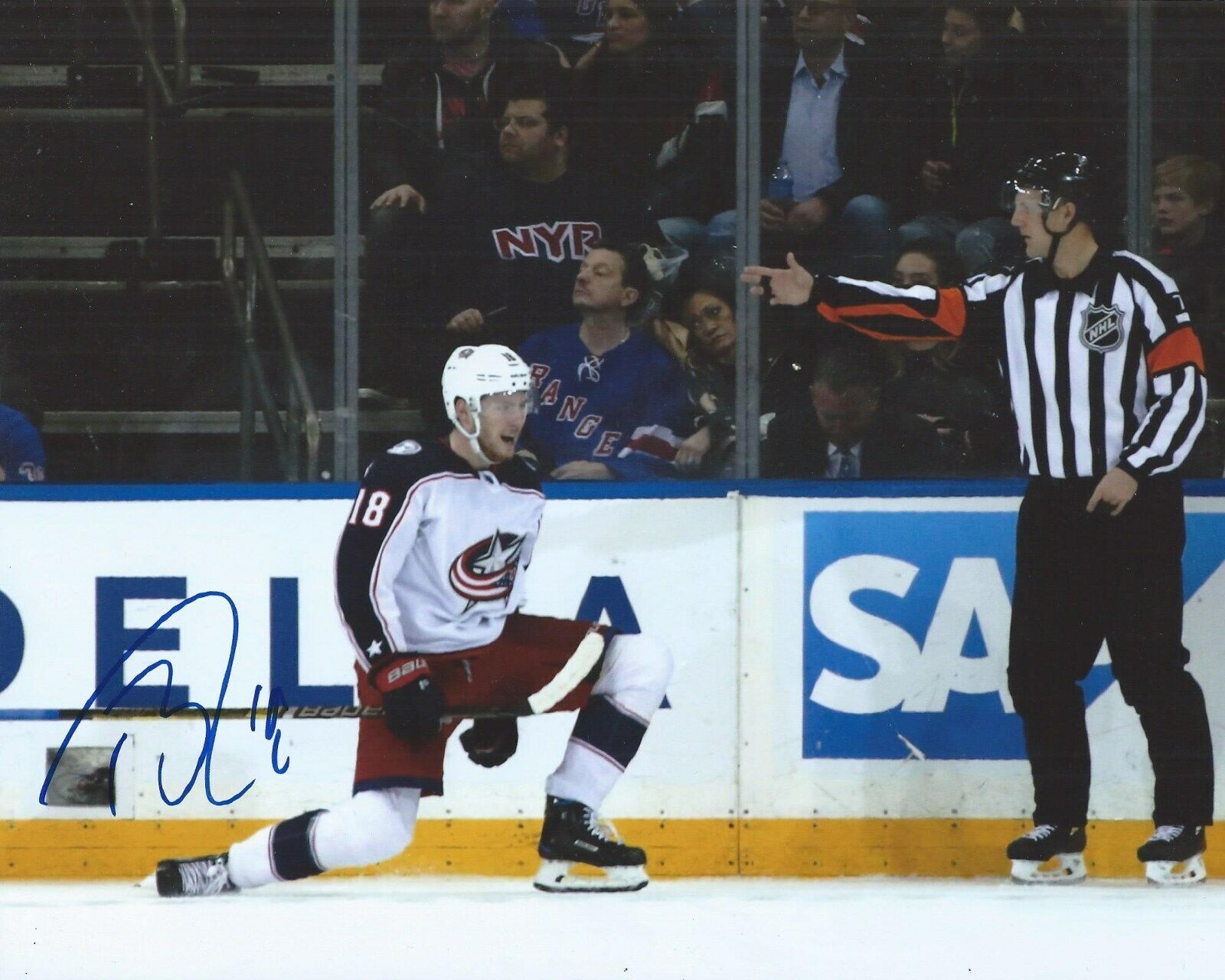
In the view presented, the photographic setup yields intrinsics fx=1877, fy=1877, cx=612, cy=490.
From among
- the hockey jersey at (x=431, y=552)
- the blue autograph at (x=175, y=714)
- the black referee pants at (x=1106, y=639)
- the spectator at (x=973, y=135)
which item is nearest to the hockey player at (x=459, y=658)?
the hockey jersey at (x=431, y=552)

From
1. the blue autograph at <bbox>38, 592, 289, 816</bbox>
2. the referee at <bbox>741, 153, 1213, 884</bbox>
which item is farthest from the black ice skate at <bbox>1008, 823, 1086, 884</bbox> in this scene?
the blue autograph at <bbox>38, 592, 289, 816</bbox>

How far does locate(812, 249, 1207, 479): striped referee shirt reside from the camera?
360 centimetres

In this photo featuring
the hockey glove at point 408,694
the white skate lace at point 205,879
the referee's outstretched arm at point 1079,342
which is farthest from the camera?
the referee's outstretched arm at point 1079,342

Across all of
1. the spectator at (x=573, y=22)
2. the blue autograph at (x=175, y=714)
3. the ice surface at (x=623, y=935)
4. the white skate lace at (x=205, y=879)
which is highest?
the spectator at (x=573, y=22)

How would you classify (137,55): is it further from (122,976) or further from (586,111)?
(122,976)

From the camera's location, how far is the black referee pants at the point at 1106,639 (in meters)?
3.62

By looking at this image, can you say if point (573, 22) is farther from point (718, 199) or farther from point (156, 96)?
point (156, 96)

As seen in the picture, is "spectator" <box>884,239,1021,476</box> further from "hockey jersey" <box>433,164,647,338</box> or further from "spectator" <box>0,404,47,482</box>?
"spectator" <box>0,404,47,482</box>

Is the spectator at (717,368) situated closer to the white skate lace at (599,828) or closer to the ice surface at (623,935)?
the white skate lace at (599,828)

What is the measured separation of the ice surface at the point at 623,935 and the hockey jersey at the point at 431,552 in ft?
1.60

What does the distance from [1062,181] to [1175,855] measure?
132cm

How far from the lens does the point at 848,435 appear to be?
372cm

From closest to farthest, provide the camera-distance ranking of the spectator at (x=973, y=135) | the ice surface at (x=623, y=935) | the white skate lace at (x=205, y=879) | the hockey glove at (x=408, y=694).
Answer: the ice surface at (x=623, y=935) → the hockey glove at (x=408, y=694) → the white skate lace at (x=205, y=879) → the spectator at (x=973, y=135)

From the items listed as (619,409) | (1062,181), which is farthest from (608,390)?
(1062,181)
